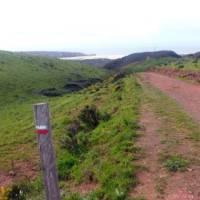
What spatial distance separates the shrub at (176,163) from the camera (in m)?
11.3

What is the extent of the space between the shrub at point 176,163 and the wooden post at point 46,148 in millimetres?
4573

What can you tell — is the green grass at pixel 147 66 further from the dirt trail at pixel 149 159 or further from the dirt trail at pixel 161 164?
the dirt trail at pixel 149 159

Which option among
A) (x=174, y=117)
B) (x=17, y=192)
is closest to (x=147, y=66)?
(x=174, y=117)

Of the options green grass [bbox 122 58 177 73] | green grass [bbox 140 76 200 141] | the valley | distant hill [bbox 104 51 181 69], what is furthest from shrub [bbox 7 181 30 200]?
distant hill [bbox 104 51 181 69]

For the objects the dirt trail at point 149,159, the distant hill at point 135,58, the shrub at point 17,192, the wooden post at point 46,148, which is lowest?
the distant hill at point 135,58

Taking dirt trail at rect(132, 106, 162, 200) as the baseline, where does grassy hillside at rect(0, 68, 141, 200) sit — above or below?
below

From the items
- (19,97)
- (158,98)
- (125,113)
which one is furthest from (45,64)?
(125,113)

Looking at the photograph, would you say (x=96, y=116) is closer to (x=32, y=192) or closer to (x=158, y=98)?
(x=158, y=98)

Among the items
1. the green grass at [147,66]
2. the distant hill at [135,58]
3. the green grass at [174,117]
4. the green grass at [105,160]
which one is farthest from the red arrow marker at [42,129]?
the distant hill at [135,58]

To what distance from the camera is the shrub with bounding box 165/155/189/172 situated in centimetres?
1129

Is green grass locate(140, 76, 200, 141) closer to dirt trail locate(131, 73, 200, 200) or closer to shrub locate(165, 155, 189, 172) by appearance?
dirt trail locate(131, 73, 200, 200)

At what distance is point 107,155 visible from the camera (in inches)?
550

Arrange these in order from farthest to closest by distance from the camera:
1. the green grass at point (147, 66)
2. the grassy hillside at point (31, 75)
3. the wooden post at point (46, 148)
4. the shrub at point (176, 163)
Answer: the green grass at point (147, 66)
the grassy hillside at point (31, 75)
the shrub at point (176, 163)
the wooden post at point (46, 148)

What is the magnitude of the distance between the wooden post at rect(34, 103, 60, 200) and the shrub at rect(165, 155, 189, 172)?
4.57 m
